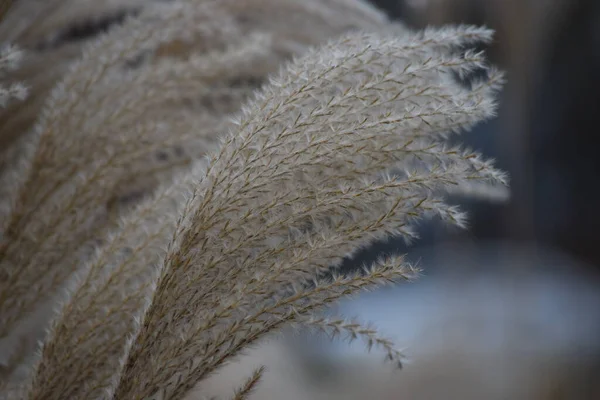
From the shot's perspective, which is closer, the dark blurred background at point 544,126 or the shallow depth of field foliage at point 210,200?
the shallow depth of field foliage at point 210,200

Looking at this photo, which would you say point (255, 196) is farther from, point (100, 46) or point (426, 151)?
point (100, 46)

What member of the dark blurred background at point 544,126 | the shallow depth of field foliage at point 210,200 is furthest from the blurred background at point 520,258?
the shallow depth of field foliage at point 210,200

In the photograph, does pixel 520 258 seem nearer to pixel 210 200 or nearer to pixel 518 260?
pixel 518 260

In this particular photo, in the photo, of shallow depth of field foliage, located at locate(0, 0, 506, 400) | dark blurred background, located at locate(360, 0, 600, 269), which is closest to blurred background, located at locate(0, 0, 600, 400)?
dark blurred background, located at locate(360, 0, 600, 269)

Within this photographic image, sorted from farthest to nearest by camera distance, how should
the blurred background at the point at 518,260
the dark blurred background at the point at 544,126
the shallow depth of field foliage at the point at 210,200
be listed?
the dark blurred background at the point at 544,126 → the blurred background at the point at 518,260 → the shallow depth of field foliage at the point at 210,200

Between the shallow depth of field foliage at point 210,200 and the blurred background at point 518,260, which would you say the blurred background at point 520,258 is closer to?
the blurred background at point 518,260

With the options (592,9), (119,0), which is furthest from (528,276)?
(119,0)
